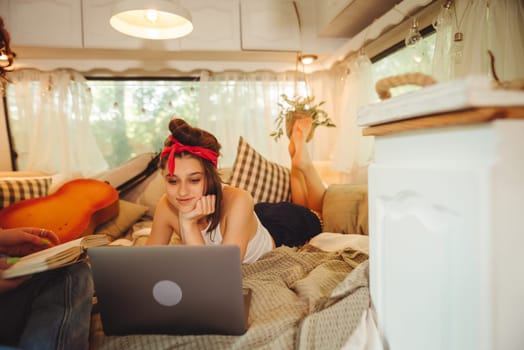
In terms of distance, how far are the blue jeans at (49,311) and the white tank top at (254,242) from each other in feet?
1.71

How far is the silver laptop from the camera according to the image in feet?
2.10

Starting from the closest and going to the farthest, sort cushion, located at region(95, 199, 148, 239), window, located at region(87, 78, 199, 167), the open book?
1. the open book
2. cushion, located at region(95, 199, 148, 239)
3. window, located at region(87, 78, 199, 167)

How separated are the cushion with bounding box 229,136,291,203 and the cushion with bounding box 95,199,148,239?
0.63 metres

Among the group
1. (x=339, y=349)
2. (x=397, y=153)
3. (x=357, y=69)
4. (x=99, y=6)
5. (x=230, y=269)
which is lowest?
(x=339, y=349)

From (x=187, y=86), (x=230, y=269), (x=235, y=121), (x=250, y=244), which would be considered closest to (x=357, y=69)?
(x=235, y=121)

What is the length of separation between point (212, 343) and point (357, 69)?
2270mm

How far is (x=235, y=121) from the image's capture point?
287 centimetres

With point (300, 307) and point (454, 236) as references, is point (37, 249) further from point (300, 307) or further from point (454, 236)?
point (454, 236)

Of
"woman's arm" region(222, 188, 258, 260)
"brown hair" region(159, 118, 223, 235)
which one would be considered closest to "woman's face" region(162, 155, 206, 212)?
"brown hair" region(159, 118, 223, 235)

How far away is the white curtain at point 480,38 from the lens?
1.24m

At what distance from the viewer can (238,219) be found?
1146 mm

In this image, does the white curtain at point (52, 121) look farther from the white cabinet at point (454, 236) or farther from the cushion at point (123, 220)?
the white cabinet at point (454, 236)

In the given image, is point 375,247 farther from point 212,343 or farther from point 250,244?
point 250,244

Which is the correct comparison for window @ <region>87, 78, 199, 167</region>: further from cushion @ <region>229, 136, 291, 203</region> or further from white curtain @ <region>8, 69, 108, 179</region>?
cushion @ <region>229, 136, 291, 203</region>
